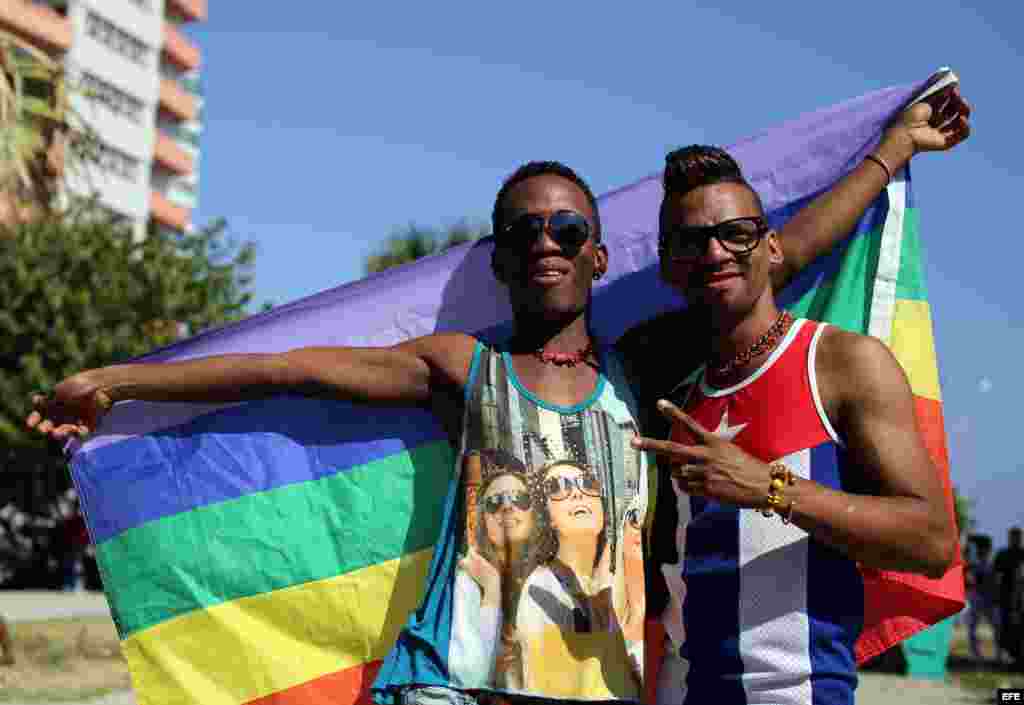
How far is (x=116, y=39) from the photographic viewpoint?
52.0 meters

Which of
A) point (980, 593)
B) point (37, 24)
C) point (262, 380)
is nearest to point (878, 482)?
point (262, 380)

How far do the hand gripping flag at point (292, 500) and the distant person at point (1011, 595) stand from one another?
1210 cm

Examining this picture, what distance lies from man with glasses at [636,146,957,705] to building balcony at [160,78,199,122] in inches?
2220

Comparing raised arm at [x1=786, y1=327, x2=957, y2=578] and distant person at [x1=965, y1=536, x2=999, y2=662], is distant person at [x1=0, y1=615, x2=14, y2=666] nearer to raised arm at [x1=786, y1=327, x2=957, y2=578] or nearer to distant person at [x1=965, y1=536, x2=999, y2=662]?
raised arm at [x1=786, y1=327, x2=957, y2=578]

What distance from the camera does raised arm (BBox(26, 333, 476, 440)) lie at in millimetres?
3473

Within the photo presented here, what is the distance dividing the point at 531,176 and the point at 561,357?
0.55 meters

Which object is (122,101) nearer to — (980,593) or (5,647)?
(980,593)

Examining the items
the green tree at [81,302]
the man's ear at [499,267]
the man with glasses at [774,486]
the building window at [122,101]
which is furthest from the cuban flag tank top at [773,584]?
the building window at [122,101]

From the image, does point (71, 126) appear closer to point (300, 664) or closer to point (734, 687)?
point (300, 664)

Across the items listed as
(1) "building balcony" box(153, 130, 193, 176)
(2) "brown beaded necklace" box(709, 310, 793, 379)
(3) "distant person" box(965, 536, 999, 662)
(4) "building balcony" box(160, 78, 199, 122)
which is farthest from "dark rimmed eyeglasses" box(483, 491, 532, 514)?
(4) "building balcony" box(160, 78, 199, 122)

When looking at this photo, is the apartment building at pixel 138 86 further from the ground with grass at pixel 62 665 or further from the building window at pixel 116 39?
the ground with grass at pixel 62 665

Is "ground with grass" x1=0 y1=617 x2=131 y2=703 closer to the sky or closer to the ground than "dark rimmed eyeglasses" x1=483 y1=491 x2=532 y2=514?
closer to the ground

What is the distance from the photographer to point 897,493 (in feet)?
8.85

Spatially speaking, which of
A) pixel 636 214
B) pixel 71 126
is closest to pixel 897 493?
pixel 636 214
